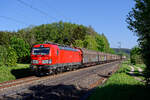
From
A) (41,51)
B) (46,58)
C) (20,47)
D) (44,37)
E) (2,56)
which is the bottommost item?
(46,58)

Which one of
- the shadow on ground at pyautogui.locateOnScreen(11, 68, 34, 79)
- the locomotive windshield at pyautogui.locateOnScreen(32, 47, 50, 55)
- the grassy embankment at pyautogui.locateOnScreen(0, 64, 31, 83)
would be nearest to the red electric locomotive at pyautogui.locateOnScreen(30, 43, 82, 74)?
the locomotive windshield at pyautogui.locateOnScreen(32, 47, 50, 55)

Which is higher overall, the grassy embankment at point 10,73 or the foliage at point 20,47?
the foliage at point 20,47

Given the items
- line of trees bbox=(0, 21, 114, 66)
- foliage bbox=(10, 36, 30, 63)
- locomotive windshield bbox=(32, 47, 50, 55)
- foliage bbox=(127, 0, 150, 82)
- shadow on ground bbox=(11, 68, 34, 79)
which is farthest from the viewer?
line of trees bbox=(0, 21, 114, 66)

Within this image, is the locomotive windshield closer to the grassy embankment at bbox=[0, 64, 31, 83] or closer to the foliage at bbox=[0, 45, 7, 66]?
the grassy embankment at bbox=[0, 64, 31, 83]

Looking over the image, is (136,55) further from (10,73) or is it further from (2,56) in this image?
(2,56)

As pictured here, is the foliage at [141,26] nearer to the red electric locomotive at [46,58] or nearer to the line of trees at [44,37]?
the red electric locomotive at [46,58]

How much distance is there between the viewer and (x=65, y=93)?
1226 cm

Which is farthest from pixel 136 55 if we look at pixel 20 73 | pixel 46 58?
pixel 20 73

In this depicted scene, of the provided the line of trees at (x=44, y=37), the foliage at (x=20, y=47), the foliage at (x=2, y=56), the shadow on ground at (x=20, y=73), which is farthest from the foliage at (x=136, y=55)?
the foliage at (x=20, y=47)

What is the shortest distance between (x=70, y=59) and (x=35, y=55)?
7229mm

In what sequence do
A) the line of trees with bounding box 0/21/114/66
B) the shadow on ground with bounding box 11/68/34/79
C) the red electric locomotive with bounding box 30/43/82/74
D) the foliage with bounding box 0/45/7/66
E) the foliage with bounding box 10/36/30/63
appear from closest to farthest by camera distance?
the red electric locomotive with bounding box 30/43/82/74 → the shadow on ground with bounding box 11/68/34/79 → the foliage with bounding box 0/45/7/66 → the foliage with bounding box 10/36/30/63 → the line of trees with bounding box 0/21/114/66

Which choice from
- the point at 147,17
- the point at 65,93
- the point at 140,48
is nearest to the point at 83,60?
the point at 65,93

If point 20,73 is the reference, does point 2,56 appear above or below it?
above

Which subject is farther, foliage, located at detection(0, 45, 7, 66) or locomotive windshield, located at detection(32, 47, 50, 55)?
foliage, located at detection(0, 45, 7, 66)
